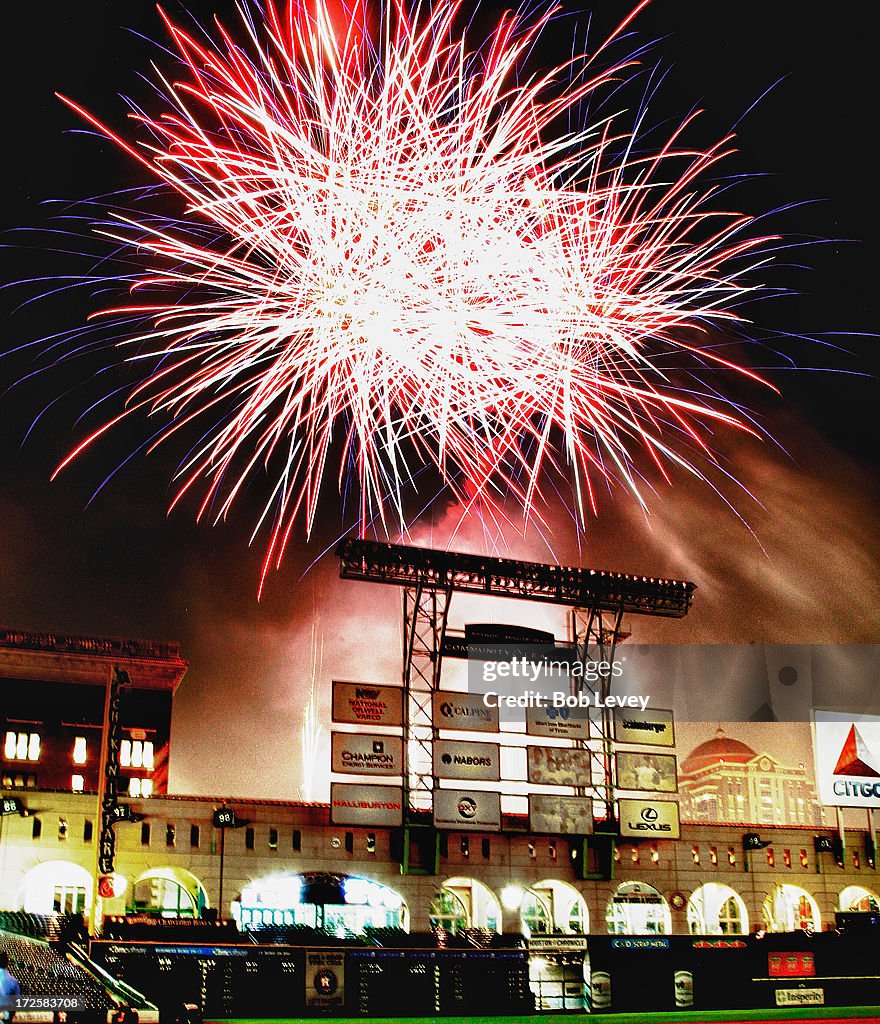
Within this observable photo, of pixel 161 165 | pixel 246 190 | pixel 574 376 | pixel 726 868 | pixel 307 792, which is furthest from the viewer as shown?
pixel 307 792

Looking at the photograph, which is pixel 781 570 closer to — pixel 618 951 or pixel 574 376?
pixel 574 376

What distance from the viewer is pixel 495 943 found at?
23703mm

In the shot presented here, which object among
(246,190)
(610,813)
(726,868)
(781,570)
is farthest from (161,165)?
(726,868)

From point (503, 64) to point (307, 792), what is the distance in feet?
140

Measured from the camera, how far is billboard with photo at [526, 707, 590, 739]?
1687 inches

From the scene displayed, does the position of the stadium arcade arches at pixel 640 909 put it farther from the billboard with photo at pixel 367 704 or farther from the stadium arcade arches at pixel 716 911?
the billboard with photo at pixel 367 704

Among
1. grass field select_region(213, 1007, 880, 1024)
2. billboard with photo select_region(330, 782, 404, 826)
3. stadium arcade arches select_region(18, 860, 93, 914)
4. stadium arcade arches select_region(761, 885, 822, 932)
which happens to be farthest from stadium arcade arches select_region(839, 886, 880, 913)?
stadium arcade arches select_region(18, 860, 93, 914)

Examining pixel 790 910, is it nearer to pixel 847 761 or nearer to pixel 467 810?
pixel 847 761

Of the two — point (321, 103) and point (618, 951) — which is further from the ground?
point (321, 103)

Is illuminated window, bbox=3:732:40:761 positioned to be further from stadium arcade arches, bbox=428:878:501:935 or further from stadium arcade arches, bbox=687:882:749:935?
stadium arcade arches, bbox=687:882:749:935

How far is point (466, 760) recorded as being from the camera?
42.0m

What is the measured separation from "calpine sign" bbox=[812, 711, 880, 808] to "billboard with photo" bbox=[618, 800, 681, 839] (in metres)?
6.03

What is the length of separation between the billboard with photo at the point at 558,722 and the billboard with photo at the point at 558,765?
4.20ft

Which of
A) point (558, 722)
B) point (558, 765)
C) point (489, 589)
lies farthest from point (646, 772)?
point (489, 589)
